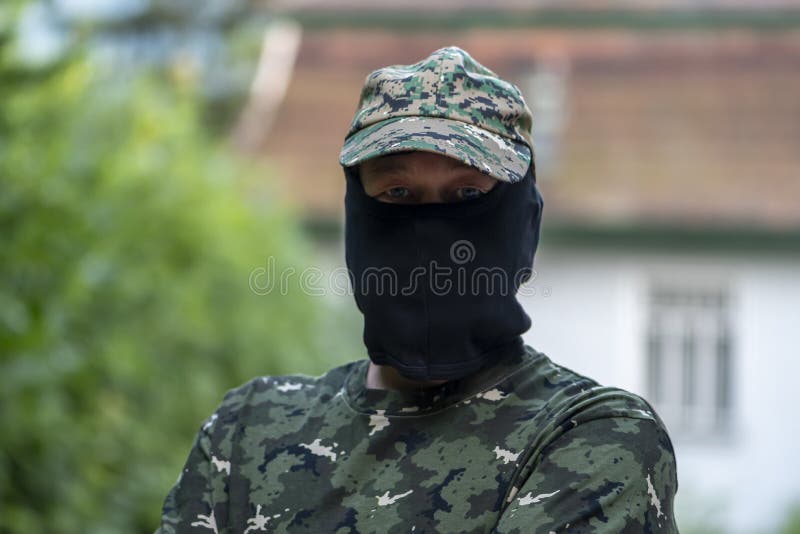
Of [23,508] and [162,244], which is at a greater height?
[162,244]

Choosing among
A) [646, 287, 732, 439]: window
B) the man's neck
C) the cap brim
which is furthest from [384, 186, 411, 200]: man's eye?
[646, 287, 732, 439]: window

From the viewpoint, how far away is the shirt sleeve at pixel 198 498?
6.61 feet

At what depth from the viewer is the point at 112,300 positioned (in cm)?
494

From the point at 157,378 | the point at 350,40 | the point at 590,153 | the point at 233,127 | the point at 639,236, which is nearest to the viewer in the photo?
the point at 157,378

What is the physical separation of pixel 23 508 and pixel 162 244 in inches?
73.7

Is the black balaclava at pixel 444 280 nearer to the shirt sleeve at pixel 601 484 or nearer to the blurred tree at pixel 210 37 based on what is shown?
the shirt sleeve at pixel 601 484

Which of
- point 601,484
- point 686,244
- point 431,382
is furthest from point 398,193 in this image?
point 686,244

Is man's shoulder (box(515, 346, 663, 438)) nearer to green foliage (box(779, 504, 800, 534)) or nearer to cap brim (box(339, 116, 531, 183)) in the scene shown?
cap brim (box(339, 116, 531, 183))

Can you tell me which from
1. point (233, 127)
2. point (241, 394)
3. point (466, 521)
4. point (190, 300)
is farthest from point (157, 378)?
point (233, 127)

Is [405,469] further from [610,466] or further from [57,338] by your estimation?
[57,338]

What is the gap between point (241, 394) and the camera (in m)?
2.24

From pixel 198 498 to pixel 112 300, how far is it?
3039 mm

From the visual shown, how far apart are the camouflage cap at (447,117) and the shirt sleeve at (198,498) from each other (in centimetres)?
61

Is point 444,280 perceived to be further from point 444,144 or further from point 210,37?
point 210,37
